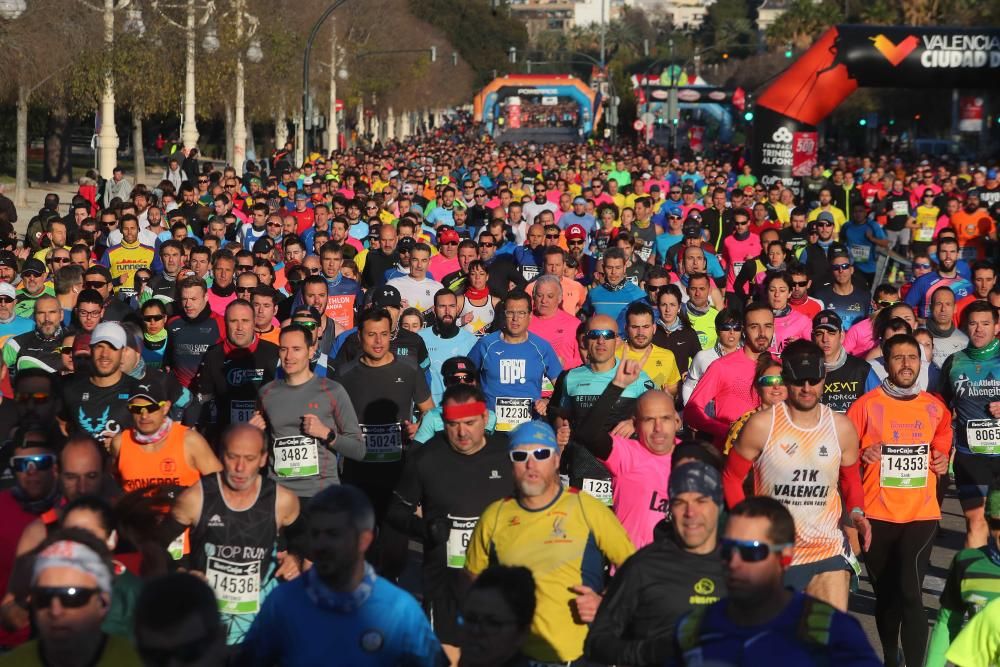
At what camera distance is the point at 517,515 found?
6.06 metres

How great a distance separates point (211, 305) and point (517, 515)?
6.55 meters

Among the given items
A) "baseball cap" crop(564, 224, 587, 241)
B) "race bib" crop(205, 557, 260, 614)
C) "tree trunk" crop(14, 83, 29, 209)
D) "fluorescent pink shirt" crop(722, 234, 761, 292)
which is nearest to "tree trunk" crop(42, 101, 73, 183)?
"tree trunk" crop(14, 83, 29, 209)

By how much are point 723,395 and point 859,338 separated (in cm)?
279

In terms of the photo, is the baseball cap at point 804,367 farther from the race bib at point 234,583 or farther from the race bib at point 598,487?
the race bib at point 234,583

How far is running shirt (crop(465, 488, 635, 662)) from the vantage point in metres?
5.91

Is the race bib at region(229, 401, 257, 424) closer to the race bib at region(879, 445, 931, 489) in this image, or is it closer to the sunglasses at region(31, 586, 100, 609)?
the race bib at region(879, 445, 931, 489)

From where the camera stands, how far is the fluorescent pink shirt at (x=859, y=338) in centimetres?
1140

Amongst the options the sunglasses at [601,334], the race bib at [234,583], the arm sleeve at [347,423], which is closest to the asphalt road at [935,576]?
the sunglasses at [601,334]

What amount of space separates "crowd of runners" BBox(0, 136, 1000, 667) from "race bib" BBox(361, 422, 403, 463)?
0.02 meters

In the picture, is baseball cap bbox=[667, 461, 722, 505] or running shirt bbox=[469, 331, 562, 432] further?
running shirt bbox=[469, 331, 562, 432]

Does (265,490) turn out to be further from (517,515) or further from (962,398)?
(962,398)

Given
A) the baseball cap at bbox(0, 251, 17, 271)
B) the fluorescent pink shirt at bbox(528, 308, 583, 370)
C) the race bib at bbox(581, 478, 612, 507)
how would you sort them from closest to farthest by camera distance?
1. the race bib at bbox(581, 478, 612, 507)
2. the fluorescent pink shirt at bbox(528, 308, 583, 370)
3. the baseball cap at bbox(0, 251, 17, 271)

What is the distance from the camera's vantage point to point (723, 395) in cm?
905

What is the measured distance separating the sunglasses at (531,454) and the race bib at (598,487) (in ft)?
5.80
